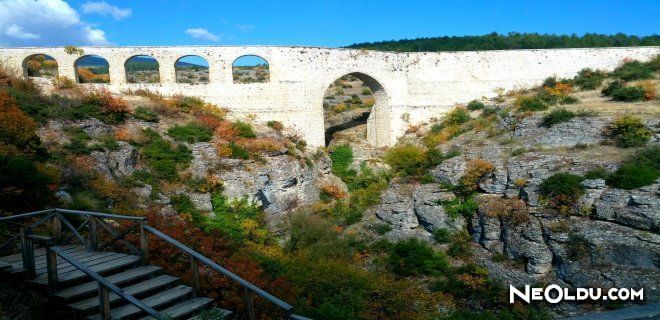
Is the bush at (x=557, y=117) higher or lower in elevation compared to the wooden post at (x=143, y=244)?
higher

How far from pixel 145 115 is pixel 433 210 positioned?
13727mm

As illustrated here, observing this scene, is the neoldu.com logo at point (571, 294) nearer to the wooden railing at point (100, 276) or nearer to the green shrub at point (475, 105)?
the wooden railing at point (100, 276)

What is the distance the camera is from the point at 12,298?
208 inches

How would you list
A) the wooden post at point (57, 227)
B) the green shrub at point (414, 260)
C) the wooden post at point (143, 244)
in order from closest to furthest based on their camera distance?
the wooden post at point (143, 244) → the wooden post at point (57, 227) → the green shrub at point (414, 260)

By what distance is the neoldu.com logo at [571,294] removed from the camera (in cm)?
1105

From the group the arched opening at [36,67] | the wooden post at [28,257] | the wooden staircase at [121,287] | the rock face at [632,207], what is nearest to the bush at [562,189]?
the rock face at [632,207]

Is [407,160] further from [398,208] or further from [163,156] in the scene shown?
[163,156]

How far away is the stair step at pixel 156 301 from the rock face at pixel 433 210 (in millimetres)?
12860

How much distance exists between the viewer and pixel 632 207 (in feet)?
41.0

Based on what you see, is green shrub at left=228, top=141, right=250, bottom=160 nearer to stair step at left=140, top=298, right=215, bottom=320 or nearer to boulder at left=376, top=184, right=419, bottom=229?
boulder at left=376, top=184, right=419, bottom=229

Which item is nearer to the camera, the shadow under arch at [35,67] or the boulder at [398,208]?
the boulder at [398,208]

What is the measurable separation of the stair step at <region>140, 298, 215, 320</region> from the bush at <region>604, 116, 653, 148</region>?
17302 mm

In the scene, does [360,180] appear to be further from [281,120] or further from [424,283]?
[424,283]

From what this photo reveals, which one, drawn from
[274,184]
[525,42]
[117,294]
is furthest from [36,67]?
[525,42]
